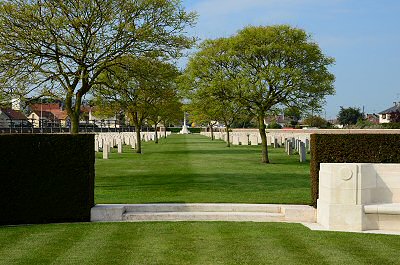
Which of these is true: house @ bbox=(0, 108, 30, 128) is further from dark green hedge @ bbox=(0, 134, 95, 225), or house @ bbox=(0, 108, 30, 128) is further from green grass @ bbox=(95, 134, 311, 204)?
dark green hedge @ bbox=(0, 134, 95, 225)

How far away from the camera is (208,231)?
9.84 metres

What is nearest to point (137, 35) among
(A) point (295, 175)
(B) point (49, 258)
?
(A) point (295, 175)

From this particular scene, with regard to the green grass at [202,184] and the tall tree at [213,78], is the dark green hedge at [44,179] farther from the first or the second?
the tall tree at [213,78]

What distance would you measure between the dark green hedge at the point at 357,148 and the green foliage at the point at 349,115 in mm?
92820

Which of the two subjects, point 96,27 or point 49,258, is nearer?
point 49,258

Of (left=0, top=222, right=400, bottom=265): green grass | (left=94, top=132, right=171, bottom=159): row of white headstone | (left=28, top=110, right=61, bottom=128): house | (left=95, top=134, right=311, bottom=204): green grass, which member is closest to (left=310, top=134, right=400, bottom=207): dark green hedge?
(left=95, top=134, right=311, bottom=204): green grass

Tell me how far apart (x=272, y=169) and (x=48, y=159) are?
13093mm

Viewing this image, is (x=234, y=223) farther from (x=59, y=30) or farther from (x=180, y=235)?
(x=59, y=30)

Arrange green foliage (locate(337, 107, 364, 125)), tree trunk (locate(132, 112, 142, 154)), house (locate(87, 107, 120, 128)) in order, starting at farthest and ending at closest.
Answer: green foliage (locate(337, 107, 364, 125)), house (locate(87, 107, 120, 128)), tree trunk (locate(132, 112, 142, 154))

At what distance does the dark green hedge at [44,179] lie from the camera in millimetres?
10953

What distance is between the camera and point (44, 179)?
11172mm

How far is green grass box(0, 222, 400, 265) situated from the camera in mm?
7863

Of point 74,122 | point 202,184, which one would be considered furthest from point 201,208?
point 74,122

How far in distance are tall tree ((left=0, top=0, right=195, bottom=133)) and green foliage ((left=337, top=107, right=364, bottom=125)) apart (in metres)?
88.3
